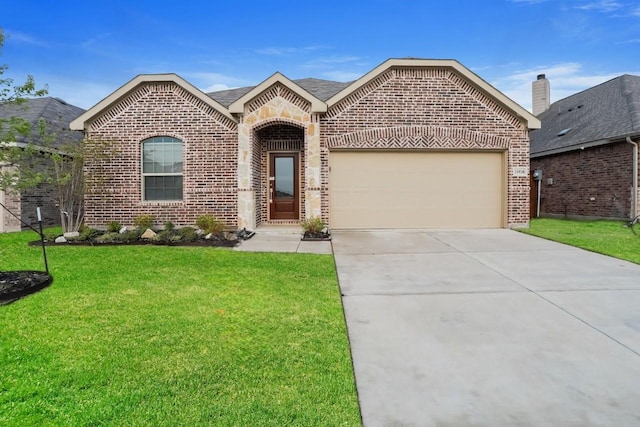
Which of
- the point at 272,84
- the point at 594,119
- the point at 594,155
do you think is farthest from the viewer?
the point at 594,119

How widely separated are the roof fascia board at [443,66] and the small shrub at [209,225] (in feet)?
15.5

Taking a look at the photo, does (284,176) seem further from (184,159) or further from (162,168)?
(162,168)

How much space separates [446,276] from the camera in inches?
245

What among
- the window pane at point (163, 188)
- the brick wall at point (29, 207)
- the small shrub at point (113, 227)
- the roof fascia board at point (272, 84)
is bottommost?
the small shrub at point (113, 227)

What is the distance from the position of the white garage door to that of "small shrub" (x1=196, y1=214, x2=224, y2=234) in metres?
3.38

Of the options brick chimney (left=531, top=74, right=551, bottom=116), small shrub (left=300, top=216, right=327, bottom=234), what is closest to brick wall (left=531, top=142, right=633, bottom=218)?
brick chimney (left=531, top=74, right=551, bottom=116)

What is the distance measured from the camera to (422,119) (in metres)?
11.8

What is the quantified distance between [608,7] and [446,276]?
11.5 meters

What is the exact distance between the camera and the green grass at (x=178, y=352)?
103 inches

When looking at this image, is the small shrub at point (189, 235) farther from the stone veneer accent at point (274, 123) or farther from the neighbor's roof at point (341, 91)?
the neighbor's roof at point (341, 91)

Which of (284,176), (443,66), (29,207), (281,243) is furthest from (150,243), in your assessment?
(443,66)

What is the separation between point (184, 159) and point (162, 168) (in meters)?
0.77

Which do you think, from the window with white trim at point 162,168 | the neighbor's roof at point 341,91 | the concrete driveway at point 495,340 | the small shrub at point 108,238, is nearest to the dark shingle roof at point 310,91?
the neighbor's roof at point 341,91

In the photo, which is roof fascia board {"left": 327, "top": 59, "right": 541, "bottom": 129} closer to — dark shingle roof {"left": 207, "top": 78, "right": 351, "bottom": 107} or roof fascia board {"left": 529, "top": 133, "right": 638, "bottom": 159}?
dark shingle roof {"left": 207, "top": 78, "right": 351, "bottom": 107}
